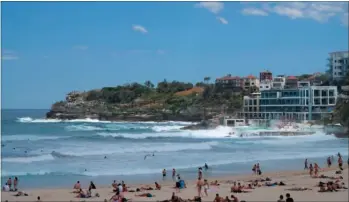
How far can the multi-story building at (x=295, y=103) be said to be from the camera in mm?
74375

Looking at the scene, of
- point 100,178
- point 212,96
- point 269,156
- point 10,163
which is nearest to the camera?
point 100,178

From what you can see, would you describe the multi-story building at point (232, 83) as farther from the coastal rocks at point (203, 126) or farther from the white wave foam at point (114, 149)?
the white wave foam at point (114, 149)

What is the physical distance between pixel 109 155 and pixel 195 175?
11.6m

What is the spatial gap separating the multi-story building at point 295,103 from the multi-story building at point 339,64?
14191 mm

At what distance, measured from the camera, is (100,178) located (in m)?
22.2

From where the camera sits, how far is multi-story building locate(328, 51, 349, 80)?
88812mm

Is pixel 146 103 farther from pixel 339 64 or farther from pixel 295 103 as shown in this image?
pixel 295 103

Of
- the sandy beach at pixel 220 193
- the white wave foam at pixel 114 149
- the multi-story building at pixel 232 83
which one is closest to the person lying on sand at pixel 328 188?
the sandy beach at pixel 220 193

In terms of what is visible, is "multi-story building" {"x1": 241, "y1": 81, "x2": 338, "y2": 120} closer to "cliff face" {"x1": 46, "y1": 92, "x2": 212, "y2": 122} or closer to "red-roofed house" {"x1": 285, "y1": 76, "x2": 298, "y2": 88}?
"cliff face" {"x1": 46, "y1": 92, "x2": 212, "y2": 122}

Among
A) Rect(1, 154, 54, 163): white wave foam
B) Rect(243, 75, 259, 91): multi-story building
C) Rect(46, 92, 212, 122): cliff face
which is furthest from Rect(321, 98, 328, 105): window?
Rect(1, 154, 54, 163): white wave foam

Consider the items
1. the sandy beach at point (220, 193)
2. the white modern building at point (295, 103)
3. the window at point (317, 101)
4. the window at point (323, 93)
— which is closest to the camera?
the sandy beach at point (220, 193)

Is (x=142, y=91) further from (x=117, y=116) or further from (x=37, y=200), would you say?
(x=37, y=200)

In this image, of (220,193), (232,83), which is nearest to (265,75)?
(232,83)

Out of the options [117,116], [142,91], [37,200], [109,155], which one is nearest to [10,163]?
[109,155]
